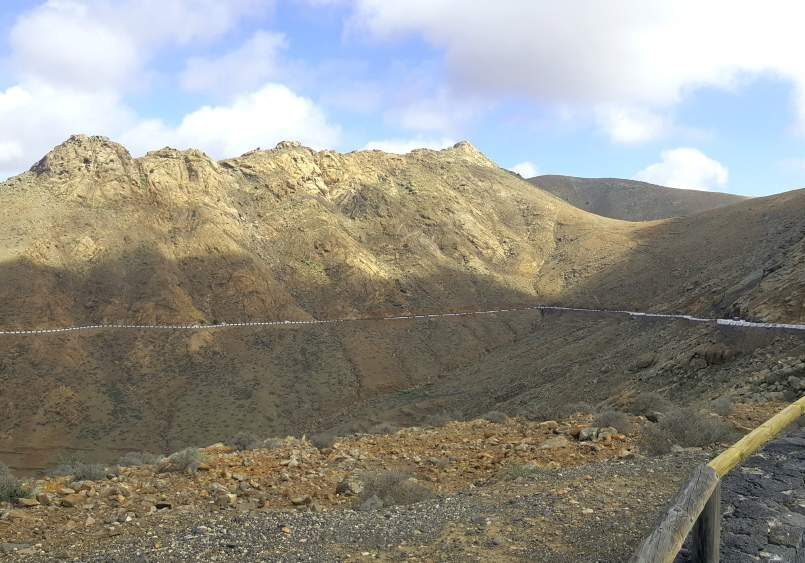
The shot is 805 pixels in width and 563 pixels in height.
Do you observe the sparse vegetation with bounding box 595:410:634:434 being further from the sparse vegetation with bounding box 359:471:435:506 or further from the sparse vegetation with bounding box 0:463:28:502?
the sparse vegetation with bounding box 0:463:28:502

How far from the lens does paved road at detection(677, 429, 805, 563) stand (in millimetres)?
3920

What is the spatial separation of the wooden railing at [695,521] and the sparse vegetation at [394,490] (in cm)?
423

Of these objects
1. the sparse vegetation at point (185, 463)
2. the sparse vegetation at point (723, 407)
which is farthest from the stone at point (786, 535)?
the sparse vegetation at point (185, 463)

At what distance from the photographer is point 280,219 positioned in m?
54.6

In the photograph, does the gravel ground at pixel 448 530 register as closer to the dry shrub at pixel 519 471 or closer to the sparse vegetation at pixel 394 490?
the sparse vegetation at pixel 394 490

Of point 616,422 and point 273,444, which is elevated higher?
point 616,422

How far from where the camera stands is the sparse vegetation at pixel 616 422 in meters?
10.5

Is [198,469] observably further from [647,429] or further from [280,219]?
[280,219]

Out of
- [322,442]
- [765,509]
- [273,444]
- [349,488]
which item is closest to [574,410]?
[322,442]

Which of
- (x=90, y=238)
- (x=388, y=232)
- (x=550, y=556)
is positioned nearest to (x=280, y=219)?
(x=388, y=232)

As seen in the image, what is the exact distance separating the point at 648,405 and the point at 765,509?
8794 mm

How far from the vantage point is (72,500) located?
7770 mm

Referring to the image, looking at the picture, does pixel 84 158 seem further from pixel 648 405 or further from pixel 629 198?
pixel 629 198

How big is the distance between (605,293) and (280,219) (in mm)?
30517
